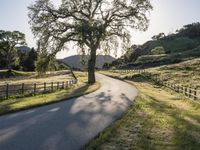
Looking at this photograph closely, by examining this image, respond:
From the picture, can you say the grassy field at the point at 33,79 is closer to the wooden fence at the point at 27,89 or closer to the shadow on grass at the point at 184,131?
the wooden fence at the point at 27,89

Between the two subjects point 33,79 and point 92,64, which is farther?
point 33,79

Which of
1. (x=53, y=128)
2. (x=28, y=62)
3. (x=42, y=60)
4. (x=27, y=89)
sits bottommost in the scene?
(x=27, y=89)

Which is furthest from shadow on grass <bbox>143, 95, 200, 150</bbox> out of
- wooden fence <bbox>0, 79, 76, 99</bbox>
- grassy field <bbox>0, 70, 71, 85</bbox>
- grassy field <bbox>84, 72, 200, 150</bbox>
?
grassy field <bbox>0, 70, 71, 85</bbox>

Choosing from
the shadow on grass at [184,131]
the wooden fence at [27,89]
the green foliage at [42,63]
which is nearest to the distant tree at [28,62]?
the green foliage at [42,63]

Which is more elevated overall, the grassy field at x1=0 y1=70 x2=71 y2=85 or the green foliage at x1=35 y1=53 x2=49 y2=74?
the green foliage at x1=35 y1=53 x2=49 y2=74

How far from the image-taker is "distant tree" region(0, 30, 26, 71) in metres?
112

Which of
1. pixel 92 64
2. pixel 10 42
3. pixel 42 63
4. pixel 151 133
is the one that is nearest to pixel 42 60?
pixel 42 63

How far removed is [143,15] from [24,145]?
44.4 metres

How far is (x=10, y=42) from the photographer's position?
112875mm

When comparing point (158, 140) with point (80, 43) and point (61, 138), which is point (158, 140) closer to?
point (61, 138)

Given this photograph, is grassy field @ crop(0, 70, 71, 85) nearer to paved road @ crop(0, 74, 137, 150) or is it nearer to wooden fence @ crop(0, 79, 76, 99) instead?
wooden fence @ crop(0, 79, 76, 99)

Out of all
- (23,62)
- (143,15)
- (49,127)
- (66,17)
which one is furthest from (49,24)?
(23,62)

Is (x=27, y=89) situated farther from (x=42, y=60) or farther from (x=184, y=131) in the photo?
(x=184, y=131)

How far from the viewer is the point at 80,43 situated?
50.0 metres
